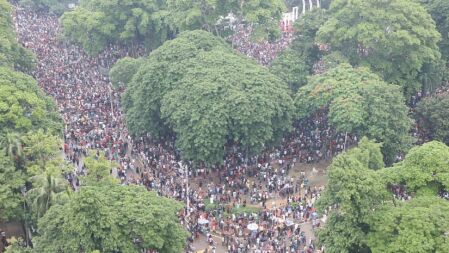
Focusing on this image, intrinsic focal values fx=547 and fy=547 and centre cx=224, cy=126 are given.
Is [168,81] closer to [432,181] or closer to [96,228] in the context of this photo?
[96,228]

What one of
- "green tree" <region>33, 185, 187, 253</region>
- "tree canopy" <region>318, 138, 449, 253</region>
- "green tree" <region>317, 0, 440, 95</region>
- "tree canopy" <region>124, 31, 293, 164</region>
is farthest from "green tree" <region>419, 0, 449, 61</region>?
"green tree" <region>33, 185, 187, 253</region>

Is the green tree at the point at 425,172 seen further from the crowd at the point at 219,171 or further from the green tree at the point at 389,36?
the green tree at the point at 389,36

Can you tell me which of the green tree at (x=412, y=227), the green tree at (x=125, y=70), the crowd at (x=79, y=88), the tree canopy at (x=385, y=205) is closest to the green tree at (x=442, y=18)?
the tree canopy at (x=385, y=205)

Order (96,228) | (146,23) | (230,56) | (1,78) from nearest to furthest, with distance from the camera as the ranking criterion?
(96,228)
(1,78)
(230,56)
(146,23)

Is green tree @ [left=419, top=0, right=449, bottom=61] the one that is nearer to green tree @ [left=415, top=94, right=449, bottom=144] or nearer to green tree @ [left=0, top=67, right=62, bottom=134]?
green tree @ [left=415, top=94, right=449, bottom=144]

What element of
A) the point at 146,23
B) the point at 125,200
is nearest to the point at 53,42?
the point at 146,23

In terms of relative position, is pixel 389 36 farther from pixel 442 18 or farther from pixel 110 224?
pixel 110 224
